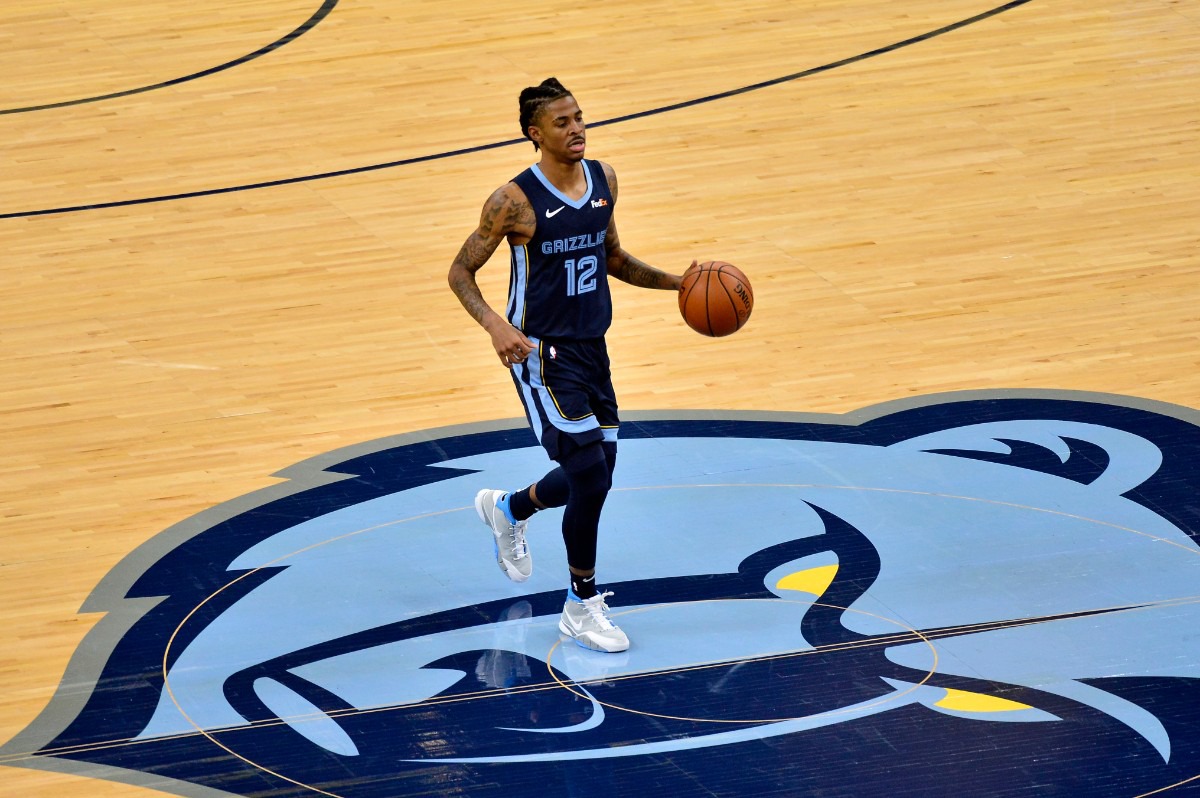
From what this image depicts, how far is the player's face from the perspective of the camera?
266 inches

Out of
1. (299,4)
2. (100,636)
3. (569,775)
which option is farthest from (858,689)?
(299,4)

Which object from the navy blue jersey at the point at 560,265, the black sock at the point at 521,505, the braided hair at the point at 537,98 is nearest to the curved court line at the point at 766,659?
the black sock at the point at 521,505

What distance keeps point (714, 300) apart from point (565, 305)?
2.17 feet

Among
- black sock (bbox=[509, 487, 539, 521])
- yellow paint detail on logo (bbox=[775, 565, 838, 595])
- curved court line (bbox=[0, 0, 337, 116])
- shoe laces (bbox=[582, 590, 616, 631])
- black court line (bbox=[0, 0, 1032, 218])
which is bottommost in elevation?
yellow paint detail on logo (bbox=[775, 565, 838, 595])

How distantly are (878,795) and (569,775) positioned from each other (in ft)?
3.42

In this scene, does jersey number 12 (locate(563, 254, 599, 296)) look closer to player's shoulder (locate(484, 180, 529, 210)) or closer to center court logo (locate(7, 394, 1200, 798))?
player's shoulder (locate(484, 180, 529, 210))

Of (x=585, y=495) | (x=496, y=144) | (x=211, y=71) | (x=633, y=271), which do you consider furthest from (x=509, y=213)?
(x=211, y=71)

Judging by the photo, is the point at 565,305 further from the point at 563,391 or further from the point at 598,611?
the point at 598,611

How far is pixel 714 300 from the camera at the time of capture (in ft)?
23.7

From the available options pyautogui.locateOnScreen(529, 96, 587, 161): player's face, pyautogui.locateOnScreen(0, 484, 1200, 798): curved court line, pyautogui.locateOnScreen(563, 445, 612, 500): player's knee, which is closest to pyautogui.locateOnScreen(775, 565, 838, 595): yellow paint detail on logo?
pyautogui.locateOnScreen(0, 484, 1200, 798): curved court line

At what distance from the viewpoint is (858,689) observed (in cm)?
668

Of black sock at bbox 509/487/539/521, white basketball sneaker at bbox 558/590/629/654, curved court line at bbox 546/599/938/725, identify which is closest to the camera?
curved court line at bbox 546/599/938/725

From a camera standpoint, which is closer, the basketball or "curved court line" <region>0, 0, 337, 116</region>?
the basketball

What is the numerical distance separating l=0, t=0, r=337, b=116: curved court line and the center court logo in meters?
6.41
